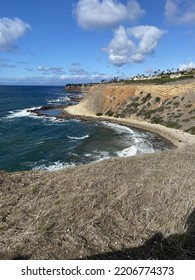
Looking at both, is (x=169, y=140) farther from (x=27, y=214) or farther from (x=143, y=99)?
(x=27, y=214)

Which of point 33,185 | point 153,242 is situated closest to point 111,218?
point 153,242

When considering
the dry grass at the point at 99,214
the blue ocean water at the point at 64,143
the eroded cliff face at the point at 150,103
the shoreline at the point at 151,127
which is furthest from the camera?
the eroded cliff face at the point at 150,103

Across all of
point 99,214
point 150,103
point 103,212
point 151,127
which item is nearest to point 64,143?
point 151,127

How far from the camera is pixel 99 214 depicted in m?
9.20

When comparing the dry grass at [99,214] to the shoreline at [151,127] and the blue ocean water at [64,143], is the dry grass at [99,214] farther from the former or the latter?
the shoreline at [151,127]

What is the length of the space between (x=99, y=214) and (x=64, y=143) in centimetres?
3225

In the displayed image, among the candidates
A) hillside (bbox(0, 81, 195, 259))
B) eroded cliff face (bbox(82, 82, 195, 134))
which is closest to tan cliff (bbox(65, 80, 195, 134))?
eroded cliff face (bbox(82, 82, 195, 134))

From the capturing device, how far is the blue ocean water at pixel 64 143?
31875 millimetres

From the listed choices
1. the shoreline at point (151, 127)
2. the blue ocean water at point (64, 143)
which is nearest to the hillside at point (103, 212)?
the blue ocean water at point (64, 143)

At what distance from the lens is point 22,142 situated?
1613 inches

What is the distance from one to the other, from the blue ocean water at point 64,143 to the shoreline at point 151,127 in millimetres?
1690

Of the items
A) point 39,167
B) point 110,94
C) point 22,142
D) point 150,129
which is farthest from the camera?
point 110,94

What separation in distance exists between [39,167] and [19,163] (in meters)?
2.55

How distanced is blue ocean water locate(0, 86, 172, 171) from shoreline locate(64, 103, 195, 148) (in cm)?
169
